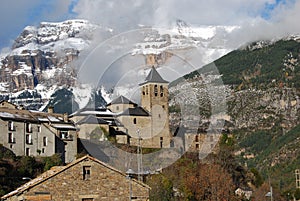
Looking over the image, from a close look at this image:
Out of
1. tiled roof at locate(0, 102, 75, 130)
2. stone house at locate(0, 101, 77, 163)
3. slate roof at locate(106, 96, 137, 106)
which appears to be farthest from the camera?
slate roof at locate(106, 96, 137, 106)

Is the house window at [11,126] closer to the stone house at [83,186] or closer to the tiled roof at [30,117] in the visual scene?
the tiled roof at [30,117]

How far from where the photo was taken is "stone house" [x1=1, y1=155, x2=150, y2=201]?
3881 cm

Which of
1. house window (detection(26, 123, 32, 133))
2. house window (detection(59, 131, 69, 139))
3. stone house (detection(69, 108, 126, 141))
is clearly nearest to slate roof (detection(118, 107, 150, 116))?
stone house (detection(69, 108, 126, 141))

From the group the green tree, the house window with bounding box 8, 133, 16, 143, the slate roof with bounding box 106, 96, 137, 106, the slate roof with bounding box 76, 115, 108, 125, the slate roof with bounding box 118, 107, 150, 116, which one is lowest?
the green tree

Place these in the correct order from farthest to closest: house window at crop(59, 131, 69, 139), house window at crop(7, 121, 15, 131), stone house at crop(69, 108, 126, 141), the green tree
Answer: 1. stone house at crop(69, 108, 126, 141)
2. house window at crop(59, 131, 69, 139)
3. house window at crop(7, 121, 15, 131)
4. the green tree

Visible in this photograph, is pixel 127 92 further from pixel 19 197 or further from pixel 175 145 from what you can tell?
pixel 19 197

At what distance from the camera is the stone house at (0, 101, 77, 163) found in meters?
83.3

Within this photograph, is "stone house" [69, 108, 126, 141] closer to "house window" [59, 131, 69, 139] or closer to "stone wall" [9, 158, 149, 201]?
"house window" [59, 131, 69, 139]

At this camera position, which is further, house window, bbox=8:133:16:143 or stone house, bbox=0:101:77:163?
stone house, bbox=0:101:77:163

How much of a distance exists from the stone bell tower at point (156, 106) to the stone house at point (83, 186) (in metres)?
68.9

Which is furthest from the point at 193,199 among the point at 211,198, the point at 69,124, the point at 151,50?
the point at 151,50

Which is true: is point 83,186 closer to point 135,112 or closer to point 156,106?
point 135,112

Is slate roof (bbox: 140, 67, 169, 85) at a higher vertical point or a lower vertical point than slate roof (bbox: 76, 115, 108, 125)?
higher

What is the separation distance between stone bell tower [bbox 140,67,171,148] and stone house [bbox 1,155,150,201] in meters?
68.9
